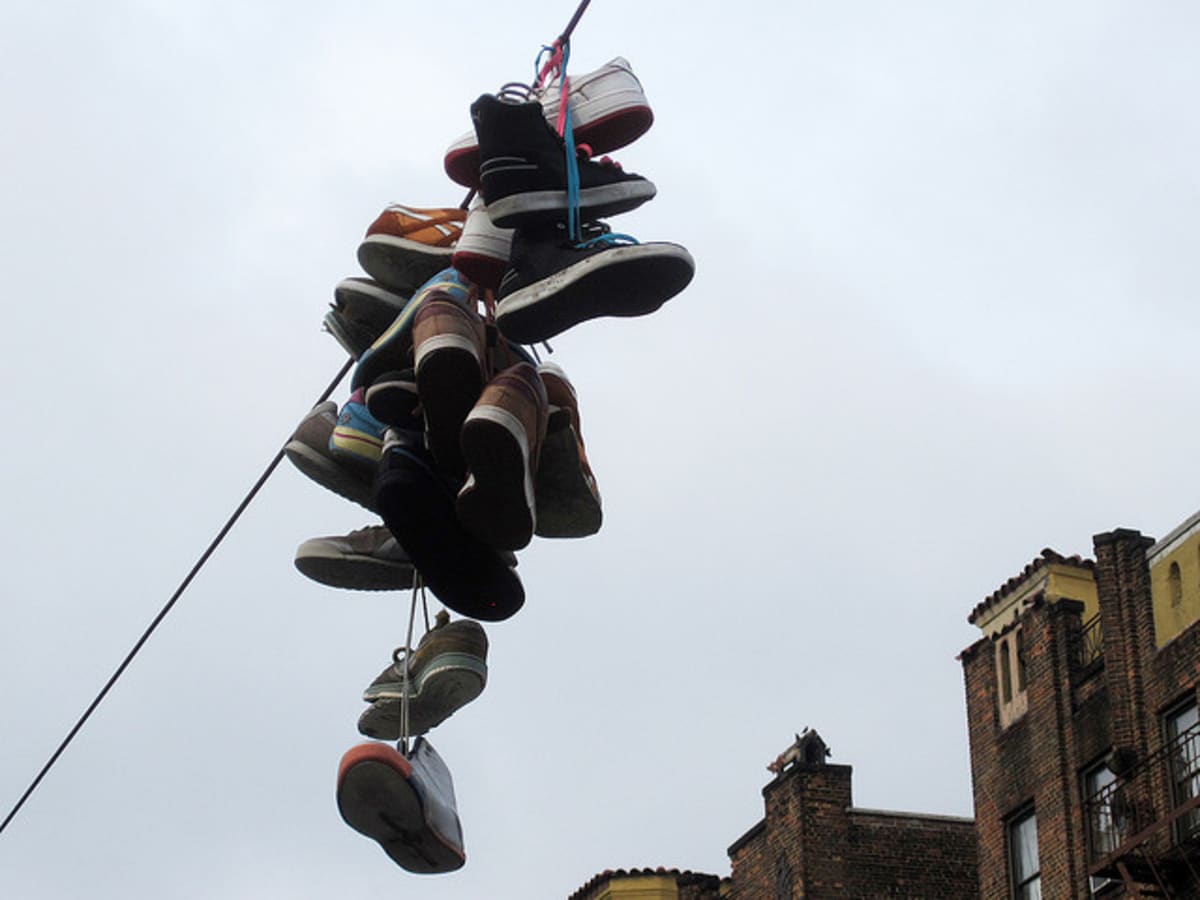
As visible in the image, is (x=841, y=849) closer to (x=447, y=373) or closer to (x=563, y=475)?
(x=563, y=475)

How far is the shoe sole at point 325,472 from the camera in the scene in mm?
11281

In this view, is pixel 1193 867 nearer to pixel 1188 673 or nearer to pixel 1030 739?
pixel 1188 673

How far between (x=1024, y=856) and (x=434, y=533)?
16.5 m

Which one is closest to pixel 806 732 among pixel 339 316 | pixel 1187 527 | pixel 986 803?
pixel 986 803

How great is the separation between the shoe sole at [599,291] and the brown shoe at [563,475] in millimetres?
649

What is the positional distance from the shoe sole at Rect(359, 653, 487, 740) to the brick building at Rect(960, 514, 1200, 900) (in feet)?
41.5

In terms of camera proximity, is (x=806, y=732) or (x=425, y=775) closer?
(x=425, y=775)

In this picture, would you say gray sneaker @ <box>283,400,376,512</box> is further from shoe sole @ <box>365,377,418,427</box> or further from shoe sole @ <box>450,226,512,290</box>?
shoe sole @ <box>450,226,512,290</box>

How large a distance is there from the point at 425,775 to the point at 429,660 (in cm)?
70

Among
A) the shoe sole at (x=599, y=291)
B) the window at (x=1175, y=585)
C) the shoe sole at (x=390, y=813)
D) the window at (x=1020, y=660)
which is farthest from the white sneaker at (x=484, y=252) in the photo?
the window at (x=1020, y=660)

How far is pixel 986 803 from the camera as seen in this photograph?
86.6ft

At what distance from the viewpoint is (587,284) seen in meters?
9.80

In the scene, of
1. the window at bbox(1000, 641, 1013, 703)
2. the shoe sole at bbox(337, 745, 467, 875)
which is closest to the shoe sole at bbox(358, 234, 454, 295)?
the shoe sole at bbox(337, 745, 467, 875)

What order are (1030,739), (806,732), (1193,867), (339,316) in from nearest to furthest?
1. (339,316)
2. (1193,867)
3. (1030,739)
4. (806,732)
